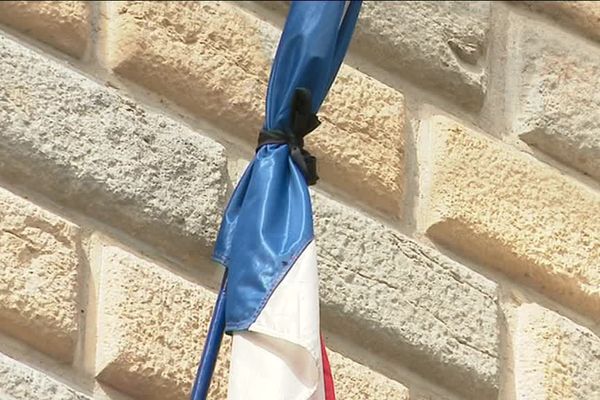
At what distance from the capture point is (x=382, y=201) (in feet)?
8.79

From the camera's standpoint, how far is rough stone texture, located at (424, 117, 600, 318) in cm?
272

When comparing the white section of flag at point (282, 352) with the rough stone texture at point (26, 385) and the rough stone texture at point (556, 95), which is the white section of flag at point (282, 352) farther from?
the rough stone texture at point (556, 95)

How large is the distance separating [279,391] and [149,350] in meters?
0.27

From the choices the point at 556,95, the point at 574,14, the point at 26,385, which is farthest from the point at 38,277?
the point at 574,14

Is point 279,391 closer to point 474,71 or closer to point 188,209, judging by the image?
point 188,209

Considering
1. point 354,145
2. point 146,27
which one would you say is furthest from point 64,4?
point 354,145

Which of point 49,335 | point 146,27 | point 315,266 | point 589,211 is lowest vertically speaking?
point 49,335

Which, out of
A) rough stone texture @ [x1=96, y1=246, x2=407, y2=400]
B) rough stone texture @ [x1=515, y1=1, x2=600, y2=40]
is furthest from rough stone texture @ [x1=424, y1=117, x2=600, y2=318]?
rough stone texture @ [x1=96, y1=246, x2=407, y2=400]

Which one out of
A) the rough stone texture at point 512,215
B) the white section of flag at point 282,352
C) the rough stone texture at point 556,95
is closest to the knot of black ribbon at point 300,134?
the white section of flag at point 282,352

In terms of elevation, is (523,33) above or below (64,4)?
above

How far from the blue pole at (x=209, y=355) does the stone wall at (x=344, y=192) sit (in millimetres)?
175

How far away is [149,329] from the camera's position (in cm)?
241

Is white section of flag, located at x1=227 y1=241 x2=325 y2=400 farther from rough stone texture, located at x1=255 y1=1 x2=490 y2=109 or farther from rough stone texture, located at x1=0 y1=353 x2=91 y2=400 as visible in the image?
rough stone texture, located at x1=255 y1=1 x2=490 y2=109

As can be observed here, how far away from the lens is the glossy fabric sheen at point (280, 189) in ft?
7.23
